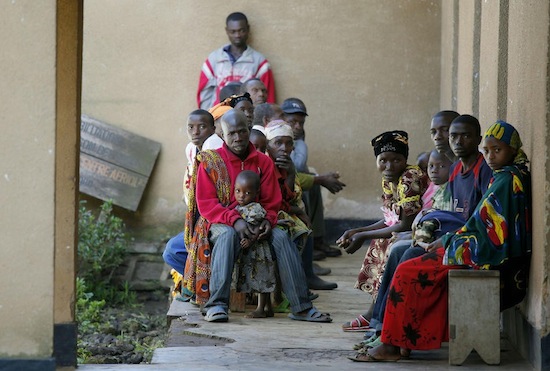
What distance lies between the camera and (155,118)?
42.7 ft

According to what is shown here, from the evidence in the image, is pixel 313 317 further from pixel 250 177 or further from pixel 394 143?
pixel 394 143

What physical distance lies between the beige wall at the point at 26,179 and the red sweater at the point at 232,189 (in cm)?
187

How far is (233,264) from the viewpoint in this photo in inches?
314

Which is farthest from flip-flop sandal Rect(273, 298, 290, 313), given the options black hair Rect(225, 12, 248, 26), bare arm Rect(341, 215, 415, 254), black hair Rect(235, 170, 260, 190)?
black hair Rect(225, 12, 248, 26)

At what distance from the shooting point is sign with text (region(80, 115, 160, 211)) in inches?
509

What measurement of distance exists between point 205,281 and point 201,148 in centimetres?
130

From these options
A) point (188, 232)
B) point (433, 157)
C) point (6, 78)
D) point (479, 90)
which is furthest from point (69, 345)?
point (479, 90)

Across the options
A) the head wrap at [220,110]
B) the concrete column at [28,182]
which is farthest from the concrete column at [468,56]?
the concrete column at [28,182]

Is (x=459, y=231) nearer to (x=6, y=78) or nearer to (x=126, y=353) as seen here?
(x=6, y=78)

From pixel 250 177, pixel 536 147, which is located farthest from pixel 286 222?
pixel 536 147

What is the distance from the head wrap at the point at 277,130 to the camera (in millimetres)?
9000

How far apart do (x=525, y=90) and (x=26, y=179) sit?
2.94 meters

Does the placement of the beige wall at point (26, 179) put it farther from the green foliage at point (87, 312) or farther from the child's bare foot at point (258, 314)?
the green foliage at point (87, 312)

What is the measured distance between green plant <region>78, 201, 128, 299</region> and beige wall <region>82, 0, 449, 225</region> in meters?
0.78
